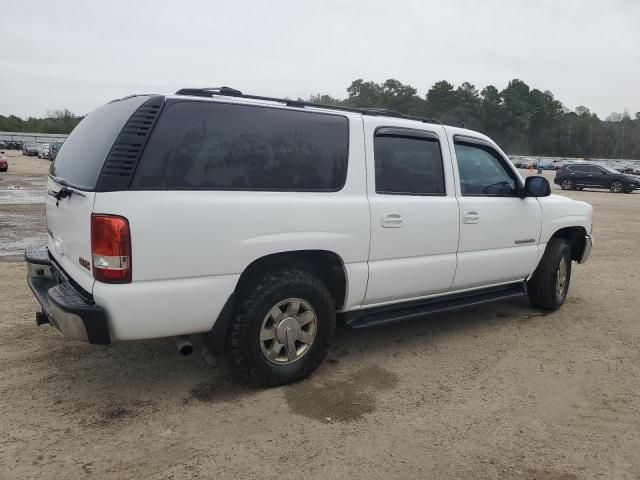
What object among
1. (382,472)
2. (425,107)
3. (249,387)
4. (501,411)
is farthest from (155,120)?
(425,107)

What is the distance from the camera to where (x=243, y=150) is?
3385 millimetres

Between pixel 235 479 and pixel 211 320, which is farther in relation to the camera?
pixel 211 320

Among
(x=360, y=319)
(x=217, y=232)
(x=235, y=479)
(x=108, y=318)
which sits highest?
(x=217, y=232)

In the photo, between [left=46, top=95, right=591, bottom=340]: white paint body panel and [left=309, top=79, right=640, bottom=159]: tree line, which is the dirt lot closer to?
[left=46, top=95, right=591, bottom=340]: white paint body panel

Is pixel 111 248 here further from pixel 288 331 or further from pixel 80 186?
pixel 288 331

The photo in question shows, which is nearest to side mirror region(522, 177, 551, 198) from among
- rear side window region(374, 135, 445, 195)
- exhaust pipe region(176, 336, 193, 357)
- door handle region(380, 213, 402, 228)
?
rear side window region(374, 135, 445, 195)

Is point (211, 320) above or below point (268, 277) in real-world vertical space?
below

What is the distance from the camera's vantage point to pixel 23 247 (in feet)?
26.9

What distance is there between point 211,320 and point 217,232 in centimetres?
55

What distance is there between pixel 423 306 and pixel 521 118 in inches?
4453

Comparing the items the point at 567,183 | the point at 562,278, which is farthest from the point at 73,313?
the point at 567,183

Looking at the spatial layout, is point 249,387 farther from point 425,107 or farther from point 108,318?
point 425,107

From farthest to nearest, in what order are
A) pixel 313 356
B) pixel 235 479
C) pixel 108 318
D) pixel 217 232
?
pixel 313 356 < pixel 217 232 < pixel 108 318 < pixel 235 479

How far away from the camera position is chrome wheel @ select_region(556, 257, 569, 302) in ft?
18.8
